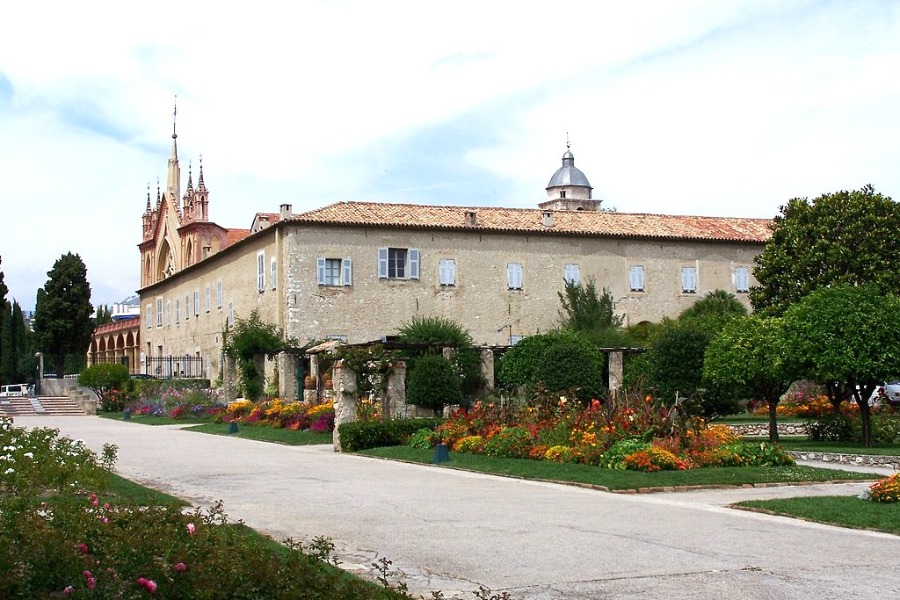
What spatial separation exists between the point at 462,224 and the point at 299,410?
16481 mm

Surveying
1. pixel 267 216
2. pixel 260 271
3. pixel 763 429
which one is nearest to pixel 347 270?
pixel 260 271

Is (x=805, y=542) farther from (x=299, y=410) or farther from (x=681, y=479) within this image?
(x=299, y=410)

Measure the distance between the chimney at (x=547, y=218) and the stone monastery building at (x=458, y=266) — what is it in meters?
0.07

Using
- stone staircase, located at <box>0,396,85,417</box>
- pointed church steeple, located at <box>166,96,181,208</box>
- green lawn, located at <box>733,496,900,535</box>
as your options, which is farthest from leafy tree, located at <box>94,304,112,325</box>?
green lawn, located at <box>733,496,900,535</box>

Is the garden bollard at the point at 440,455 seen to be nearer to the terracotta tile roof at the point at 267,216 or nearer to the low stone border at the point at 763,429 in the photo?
the low stone border at the point at 763,429

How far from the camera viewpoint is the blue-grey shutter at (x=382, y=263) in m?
42.3

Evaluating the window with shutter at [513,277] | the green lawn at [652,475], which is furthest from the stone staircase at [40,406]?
the green lawn at [652,475]

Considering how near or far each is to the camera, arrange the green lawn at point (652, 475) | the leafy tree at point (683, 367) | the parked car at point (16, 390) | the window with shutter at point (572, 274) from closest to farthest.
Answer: the green lawn at point (652, 475) → the leafy tree at point (683, 367) → the window with shutter at point (572, 274) → the parked car at point (16, 390)

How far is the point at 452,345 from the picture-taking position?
96.4ft

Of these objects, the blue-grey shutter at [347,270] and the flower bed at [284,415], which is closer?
the flower bed at [284,415]

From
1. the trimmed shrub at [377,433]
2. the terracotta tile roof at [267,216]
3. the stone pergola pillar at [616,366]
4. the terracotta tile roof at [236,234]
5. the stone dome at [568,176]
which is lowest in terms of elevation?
the trimmed shrub at [377,433]

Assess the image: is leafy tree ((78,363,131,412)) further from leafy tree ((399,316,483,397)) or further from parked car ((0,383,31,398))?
leafy tree ((399,316,483,397))

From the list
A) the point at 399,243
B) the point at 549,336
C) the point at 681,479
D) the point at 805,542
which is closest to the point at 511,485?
the point at 681,479

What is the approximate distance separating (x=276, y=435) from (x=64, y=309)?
40.9 m
